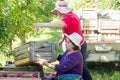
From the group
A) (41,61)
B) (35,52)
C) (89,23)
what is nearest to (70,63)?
(41,61)

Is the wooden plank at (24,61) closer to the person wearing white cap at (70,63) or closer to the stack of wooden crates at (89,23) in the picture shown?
the person wearing white cap at (70,63)

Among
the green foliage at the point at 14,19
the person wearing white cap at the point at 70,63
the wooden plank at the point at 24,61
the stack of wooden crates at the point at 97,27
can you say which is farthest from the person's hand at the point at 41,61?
the stack of wooden crates at the point at 97,27

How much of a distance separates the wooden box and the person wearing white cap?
0.13 meters

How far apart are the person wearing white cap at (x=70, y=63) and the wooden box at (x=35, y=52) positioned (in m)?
0.13

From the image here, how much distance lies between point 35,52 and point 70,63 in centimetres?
50

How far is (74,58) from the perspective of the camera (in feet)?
17.5

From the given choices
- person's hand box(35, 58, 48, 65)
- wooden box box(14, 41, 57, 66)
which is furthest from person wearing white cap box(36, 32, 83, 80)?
wooden box box(14, 41, 57, 66)

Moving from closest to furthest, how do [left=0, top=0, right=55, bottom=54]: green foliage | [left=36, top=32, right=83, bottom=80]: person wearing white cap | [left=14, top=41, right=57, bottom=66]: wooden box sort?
[left=36, top=32, right=83, bottom=80]: person wearing white cap → [left=14, top=41, right=57, bottom=66]: wooden box → [left=0, top=0, right=55, bottom=54]: green foliage

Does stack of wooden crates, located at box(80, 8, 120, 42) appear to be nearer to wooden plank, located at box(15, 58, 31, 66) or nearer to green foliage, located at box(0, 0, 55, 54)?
green foliage, located at box(0, 0, 55, 54)

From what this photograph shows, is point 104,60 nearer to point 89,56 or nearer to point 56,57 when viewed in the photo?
point 89,56

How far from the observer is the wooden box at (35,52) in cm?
543

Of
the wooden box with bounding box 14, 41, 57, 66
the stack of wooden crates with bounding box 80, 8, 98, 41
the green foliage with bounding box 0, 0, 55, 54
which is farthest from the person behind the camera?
the stack of wooden crates with bounding box 80, 8, 98, 41

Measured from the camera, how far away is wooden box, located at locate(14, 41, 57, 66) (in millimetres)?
5426

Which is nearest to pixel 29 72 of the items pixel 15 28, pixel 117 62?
pixel 15 28
